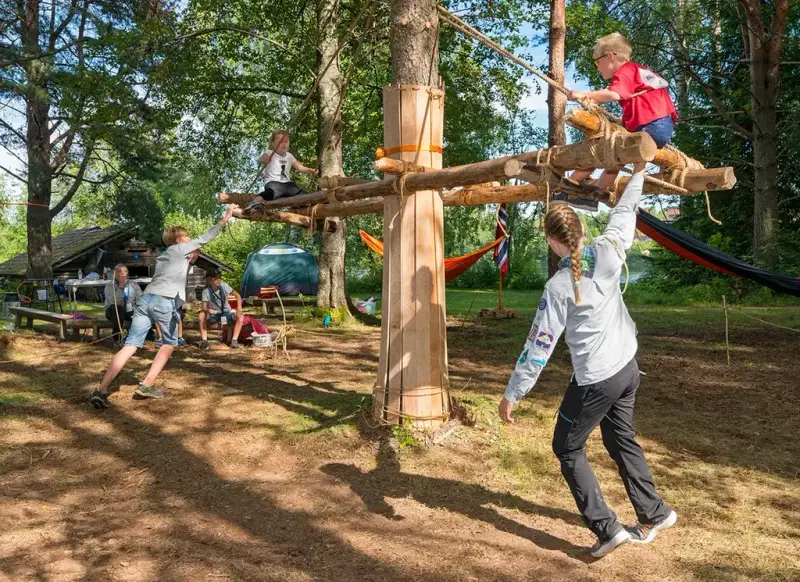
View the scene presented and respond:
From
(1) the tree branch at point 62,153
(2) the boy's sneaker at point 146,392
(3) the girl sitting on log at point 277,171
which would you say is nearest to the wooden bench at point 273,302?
(3) the girl sitting on log at point 277,171

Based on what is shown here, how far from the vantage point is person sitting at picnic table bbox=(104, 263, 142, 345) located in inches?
386

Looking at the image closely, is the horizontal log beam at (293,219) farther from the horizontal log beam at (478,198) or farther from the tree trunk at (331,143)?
the tree trunk at (331,143)

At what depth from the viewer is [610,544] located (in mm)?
3225

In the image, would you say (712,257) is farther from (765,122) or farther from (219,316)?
(765,122)

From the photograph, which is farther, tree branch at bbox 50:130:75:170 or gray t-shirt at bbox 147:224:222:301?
tree branch at bbox 50:130:75:170

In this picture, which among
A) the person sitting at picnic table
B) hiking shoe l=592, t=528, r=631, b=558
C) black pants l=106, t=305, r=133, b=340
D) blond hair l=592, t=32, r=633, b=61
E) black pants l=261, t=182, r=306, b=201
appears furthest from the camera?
black pants l=106, t=305, r=133, b=340

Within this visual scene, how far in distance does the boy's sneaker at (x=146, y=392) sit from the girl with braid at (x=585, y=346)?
14.0ft

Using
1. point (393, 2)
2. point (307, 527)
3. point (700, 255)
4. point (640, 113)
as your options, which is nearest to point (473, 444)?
point (307, 527)

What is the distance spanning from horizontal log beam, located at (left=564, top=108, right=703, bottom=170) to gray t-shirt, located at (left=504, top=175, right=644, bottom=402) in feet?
2.40

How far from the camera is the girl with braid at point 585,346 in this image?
313 centimetres

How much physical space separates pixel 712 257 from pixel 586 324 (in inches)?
211

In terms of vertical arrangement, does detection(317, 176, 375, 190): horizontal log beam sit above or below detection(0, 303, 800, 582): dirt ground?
above

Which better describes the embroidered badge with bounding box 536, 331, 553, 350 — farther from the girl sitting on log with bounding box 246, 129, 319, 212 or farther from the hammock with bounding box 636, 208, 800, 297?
the hammock with bounding box 636, 208, 800, 297

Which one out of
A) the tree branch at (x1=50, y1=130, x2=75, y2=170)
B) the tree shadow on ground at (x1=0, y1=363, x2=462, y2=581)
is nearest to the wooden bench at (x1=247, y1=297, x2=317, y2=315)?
the tree branch at (x1=50, y1=130, x2=75, y2=170)
